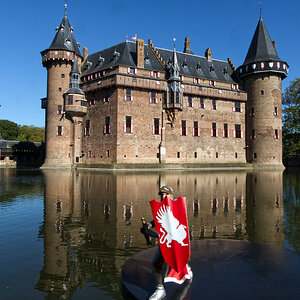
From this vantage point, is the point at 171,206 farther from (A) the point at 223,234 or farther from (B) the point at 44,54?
(B) the point at 44,54

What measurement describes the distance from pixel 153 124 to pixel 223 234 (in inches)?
1334

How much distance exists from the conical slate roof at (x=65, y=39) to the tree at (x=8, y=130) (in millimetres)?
44105

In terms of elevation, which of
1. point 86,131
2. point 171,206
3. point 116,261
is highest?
point 86,131

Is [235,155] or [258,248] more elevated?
[235,155]

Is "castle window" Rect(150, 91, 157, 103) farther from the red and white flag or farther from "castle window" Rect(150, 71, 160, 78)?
the red and white flag

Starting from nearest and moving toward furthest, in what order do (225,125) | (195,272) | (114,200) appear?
(195,272)
(114,200)
(225,125)

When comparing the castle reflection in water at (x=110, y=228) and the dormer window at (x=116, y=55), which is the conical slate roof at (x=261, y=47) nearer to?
the dormer window at (x=116, y=55)

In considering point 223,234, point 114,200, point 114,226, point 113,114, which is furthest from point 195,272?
point 113,114

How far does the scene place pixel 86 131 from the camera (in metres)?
43.1

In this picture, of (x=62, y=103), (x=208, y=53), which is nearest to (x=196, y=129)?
(x=208, y=53)

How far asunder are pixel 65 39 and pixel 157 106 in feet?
51.3

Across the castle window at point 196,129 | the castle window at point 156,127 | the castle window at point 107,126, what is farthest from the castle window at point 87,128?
the castle window at point 196,129

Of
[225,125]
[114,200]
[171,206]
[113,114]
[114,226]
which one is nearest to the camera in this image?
[171,206]

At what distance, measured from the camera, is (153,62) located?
43.0 metres
